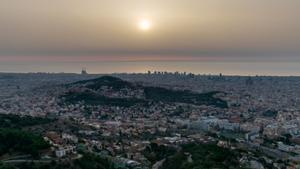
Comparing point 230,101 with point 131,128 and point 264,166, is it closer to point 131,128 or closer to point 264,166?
point 131,128

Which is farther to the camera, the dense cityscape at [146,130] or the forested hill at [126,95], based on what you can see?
the forested hill at [126,95]

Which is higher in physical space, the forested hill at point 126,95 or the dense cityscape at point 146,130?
the forested hill at point 126,95

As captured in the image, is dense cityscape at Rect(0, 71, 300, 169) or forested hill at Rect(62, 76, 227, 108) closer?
dense cityscape at Rect(0, 71, 300, 169)

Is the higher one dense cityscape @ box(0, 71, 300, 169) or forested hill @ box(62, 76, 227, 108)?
forested hill @ box(62, 76, 227, 108)

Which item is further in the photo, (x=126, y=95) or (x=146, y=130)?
(x=126, y=95)

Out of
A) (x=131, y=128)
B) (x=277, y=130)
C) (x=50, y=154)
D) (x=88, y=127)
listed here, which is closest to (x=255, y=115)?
(x=277, y=130)

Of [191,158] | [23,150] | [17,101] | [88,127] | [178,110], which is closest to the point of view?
[23,150]

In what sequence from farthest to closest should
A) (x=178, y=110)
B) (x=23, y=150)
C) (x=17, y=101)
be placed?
(x=17, y=101), (x=178, y=110), (x=23, y=150)

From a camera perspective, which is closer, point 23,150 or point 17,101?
point 23,150
